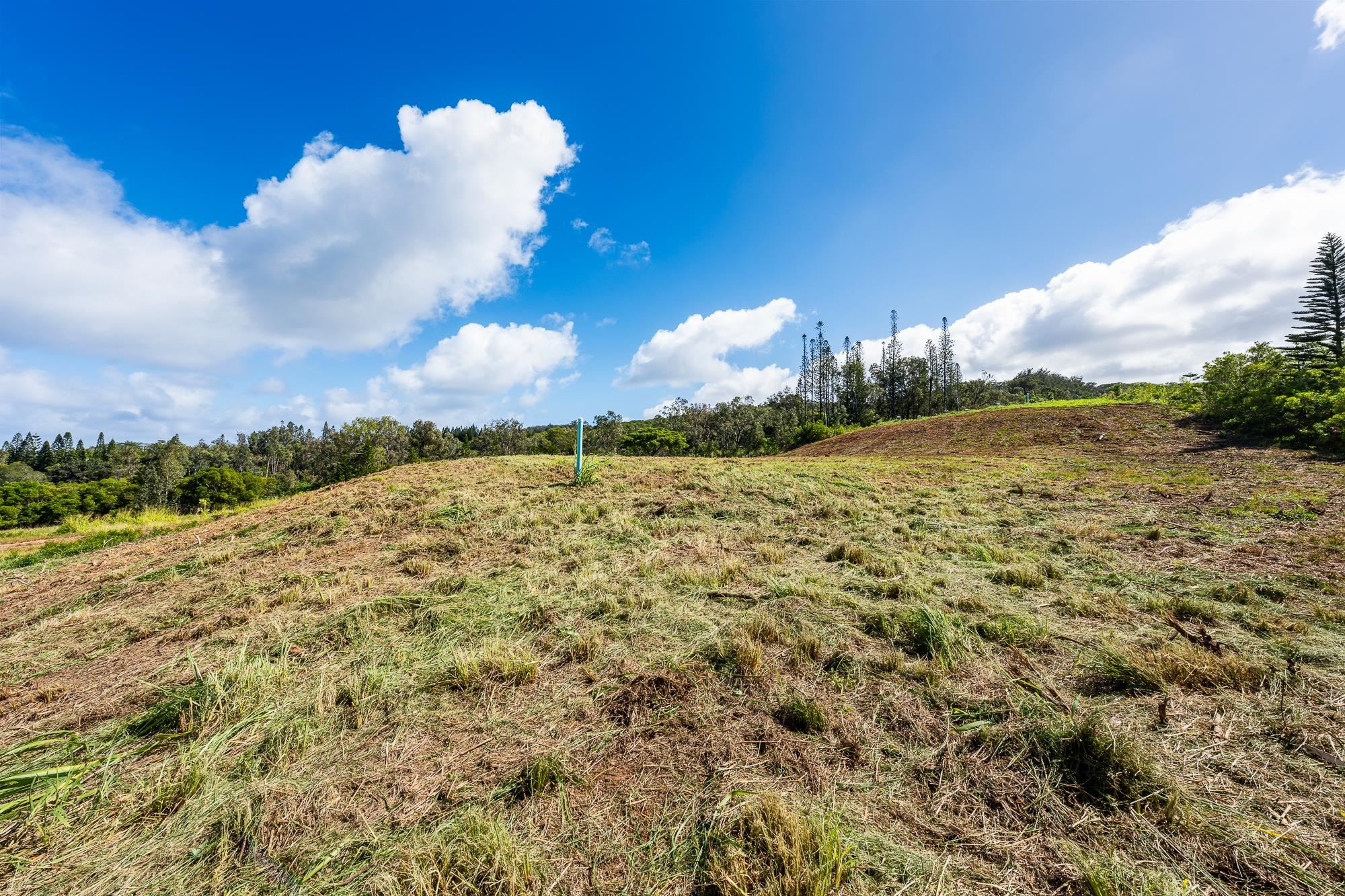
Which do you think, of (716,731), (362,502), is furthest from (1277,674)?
(362,502)

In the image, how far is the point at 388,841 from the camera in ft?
6.13

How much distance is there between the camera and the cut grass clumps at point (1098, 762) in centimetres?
196

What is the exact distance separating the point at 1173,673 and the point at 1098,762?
4.42 feet

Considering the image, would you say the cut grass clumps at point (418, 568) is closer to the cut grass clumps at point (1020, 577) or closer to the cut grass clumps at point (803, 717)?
the cut grass clumps at point (803, 717)

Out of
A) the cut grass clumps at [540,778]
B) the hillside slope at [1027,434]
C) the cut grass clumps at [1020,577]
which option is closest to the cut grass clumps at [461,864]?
the cut grass clumps at [540,778]

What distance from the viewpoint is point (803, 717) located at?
8.23 feet

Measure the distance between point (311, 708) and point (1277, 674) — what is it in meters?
6.11

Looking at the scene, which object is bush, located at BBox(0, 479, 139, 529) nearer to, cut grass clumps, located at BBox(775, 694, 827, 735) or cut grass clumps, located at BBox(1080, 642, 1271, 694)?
cut grass clumps, located at BBox(775, 694, 827, 735)

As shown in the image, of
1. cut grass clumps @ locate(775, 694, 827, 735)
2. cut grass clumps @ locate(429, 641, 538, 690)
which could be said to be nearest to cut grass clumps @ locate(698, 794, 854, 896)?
cut grass clumps @ locate(775, 694, 827, 735)

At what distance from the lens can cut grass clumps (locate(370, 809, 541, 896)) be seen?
5.35 feet

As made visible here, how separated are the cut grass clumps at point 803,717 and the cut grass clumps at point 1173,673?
5.89 feet

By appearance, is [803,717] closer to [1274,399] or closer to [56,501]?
[1274,399]

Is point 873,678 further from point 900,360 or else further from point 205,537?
point 900,360

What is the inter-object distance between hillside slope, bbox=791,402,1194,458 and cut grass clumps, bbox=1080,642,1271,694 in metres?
16.2
